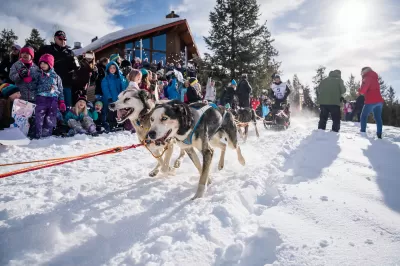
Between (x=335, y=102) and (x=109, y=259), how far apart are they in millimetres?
6744

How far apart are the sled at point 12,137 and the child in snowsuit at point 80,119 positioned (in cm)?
123

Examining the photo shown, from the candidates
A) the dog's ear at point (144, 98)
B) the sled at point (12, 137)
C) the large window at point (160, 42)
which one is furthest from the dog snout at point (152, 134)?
the large window at point (160, 42)

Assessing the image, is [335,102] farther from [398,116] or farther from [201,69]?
[398,116]

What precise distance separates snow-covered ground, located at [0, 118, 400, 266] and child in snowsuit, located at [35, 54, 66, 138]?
4.15 ft

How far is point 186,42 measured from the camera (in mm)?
20812

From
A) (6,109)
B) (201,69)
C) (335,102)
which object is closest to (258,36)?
(201,69)

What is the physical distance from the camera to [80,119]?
5562 mm

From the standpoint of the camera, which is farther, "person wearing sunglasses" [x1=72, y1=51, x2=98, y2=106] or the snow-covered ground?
"person wearing sunglasses" [x1=72, y1=51, x2=98, y2=106]

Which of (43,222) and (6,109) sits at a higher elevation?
(6,109)

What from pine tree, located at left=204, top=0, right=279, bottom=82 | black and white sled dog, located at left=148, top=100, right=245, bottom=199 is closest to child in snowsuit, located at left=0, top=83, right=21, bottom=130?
black and white sled dog, located at left=148, top=100, right=245, bottom=199

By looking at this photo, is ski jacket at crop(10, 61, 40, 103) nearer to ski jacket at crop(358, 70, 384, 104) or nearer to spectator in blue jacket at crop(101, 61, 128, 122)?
spectator in blue jacket at crop(101, 61, 128, 122)

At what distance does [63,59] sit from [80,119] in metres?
1.39

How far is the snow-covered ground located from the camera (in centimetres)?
149

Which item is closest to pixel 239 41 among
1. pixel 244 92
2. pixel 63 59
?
pixel 244 92
